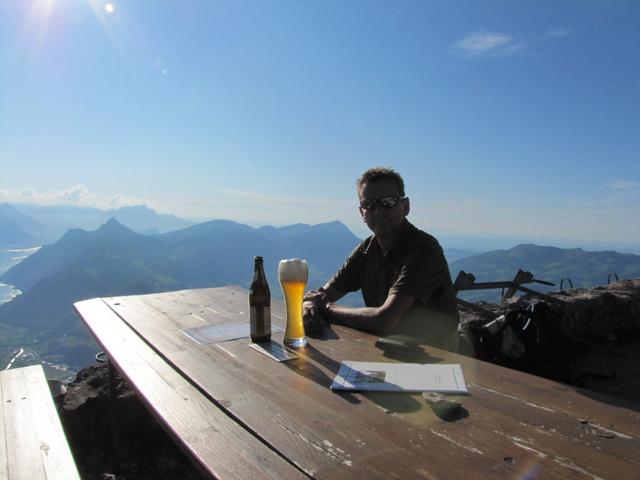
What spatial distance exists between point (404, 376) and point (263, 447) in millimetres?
722

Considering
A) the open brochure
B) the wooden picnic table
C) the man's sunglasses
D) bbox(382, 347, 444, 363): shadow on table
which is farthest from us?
the man's sunglasses

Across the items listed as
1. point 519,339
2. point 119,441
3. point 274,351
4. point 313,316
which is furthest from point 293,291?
point 119,441

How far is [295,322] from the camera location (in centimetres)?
224

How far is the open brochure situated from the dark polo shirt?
32.2 inches

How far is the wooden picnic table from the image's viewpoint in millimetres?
1050

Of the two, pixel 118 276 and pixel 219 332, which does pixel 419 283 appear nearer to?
pixel 219 332

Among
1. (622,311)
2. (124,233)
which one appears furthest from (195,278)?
(622,311)

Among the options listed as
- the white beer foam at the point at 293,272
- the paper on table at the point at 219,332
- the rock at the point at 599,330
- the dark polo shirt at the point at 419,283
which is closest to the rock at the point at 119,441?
the paper on table at the point at 219,332

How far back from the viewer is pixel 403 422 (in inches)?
51.1

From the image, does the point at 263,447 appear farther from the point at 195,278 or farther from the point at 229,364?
the point at 195,278

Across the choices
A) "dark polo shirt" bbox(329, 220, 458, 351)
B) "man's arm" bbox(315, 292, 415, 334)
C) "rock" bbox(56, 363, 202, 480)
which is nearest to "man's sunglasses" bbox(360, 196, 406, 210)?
"dark polo shirt" bbox(329, 220, 458, 351)

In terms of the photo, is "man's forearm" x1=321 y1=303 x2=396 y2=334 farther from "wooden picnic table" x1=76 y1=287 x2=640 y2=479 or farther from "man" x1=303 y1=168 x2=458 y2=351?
"wooden picnic table" x1=76 y1=287 x2=640 y2=479

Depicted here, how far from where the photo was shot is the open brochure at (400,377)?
157cm

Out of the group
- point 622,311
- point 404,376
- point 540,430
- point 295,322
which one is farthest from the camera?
point 622,311
